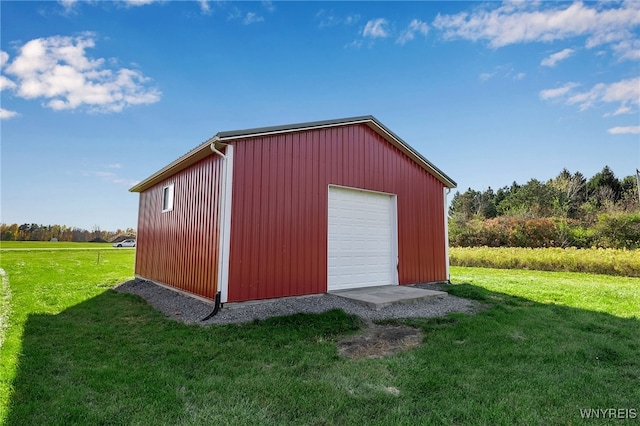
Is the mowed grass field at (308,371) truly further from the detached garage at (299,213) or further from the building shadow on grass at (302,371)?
the detached garage at (299,213)

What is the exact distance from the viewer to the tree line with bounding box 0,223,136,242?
131ft

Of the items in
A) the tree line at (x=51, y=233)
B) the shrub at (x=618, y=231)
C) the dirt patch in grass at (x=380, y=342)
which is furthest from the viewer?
the tree line at (x=51, y=233)

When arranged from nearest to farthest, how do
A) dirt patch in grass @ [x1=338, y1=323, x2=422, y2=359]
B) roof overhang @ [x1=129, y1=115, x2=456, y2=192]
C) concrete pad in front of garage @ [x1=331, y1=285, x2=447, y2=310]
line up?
dirt patch in grass @ [x1=338, y1=323, x2=422, y2=359] < roof overhang @ [x1=129, y1=115, x2=456, y2=192] < concrete pad in front of garage @ [x1=331, y1=285, x2=447, y2=310]

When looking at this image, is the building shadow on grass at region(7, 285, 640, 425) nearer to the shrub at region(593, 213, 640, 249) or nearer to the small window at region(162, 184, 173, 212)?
the small window at region(162, 184, 173, 212)

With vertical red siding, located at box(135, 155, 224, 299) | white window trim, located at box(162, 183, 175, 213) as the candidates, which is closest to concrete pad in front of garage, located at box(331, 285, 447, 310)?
vertical red siding, located at box(135, 155, 224, 299)

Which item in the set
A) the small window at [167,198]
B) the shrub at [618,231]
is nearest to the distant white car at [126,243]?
the small window at [167,198]

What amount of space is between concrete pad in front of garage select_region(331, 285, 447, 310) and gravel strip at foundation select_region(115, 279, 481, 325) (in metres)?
0.08

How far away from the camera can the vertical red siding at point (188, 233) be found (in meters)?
6.14

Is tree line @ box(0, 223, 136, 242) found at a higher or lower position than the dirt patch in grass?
higher

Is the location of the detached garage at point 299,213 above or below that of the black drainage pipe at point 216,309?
above

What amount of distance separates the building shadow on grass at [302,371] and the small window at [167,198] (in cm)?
390

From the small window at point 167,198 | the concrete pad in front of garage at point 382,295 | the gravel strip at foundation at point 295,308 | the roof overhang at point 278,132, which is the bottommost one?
the gravel strip at foundation at point 295,308

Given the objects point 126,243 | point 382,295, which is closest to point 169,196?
point 382,295

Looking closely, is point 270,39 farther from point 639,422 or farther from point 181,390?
point 639,422
